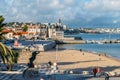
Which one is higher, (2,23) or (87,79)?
(2,23)

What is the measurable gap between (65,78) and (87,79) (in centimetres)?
192

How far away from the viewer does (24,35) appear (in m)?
196

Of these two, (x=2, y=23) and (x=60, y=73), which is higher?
(x=2, y=23)

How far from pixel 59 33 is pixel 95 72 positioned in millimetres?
155411

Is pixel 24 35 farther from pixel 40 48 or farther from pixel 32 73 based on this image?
pixel 32 73

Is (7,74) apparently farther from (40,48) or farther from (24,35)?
(24,35)

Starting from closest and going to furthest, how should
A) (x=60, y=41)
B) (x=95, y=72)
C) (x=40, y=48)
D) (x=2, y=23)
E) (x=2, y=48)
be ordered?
(x=2, y=48)
(x=2, y=23)
(x=95, y=72)
(x=40, y=48)
(x=60, y=41)

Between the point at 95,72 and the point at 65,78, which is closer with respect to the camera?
the point at 65,78

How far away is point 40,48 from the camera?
89.5 meters

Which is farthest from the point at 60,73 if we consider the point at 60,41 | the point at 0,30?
the point at 60,41

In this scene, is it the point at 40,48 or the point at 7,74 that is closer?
the point at 7,74

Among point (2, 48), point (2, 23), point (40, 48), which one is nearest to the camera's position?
point (2, 48)

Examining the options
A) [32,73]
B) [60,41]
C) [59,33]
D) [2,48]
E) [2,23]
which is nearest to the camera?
[2,48]

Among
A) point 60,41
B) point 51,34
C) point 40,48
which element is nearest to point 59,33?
point 51,34
